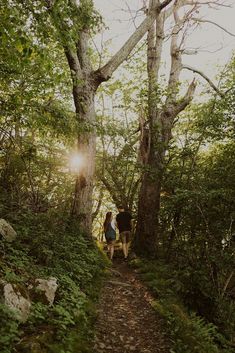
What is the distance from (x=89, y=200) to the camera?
34.7ft

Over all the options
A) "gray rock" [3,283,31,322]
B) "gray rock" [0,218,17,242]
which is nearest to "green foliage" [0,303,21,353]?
"gray rock" [3,283,31,322]

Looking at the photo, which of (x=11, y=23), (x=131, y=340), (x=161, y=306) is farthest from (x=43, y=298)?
(x=11, y=23)

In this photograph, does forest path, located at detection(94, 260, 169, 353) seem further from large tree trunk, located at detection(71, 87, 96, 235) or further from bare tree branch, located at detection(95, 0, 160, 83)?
bare tree branch, located at detection(95, 0, 160, 83)

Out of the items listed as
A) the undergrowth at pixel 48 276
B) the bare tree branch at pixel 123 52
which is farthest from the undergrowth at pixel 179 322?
the bare tree branch at pixel 123 52

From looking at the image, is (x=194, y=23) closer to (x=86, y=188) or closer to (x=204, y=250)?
(x=86, y=188)

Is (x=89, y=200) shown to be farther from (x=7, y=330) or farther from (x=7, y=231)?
(x=7, y=330)

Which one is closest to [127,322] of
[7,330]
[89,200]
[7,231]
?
[7,231]

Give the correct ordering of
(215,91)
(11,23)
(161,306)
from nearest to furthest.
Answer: (11,23) < (161,306) < (215,91)

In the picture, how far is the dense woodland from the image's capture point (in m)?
5.27

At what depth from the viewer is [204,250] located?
8828mm

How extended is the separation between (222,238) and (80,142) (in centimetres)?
507

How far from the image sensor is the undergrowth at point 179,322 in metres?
5.52

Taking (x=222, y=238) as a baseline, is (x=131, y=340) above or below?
below

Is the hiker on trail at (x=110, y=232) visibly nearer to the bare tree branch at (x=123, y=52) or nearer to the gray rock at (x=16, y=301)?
the bare tree branch at (x=123, y=52)
